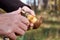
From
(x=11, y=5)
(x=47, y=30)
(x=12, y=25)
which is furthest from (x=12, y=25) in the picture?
(x=47, y=30)

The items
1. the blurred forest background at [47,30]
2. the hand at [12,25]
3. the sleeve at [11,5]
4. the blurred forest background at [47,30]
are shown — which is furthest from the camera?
the blurred forest background at [47,30]

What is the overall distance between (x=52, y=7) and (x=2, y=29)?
52.5 feet

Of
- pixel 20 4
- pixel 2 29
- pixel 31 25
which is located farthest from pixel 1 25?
pixel 20 4

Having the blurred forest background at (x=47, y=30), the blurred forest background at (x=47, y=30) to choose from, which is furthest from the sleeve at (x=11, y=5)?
the blurred forest background at (x=47, y=30)

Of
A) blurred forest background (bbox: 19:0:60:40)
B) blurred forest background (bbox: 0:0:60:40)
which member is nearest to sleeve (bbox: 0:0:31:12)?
blurred forest background (bbox: 0:0:60:40)

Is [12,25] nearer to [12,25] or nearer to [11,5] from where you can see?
[12,25]

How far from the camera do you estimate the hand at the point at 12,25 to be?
1.37m

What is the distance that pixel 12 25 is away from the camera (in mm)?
1389

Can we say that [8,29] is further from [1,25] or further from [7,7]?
[7,7]

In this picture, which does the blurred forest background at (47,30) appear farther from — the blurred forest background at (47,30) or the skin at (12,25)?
the skin at (12,25)

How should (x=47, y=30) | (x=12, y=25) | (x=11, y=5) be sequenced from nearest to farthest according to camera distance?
(x=12, y=25), (x=11, y=5), (x=47, y=30)

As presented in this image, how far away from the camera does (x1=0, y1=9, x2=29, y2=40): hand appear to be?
1.37 meters

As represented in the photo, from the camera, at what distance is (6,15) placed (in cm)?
142

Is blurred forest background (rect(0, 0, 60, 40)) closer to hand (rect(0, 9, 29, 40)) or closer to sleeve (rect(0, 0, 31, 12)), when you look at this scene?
sleeve (rect(0, 0, 31, 12))
